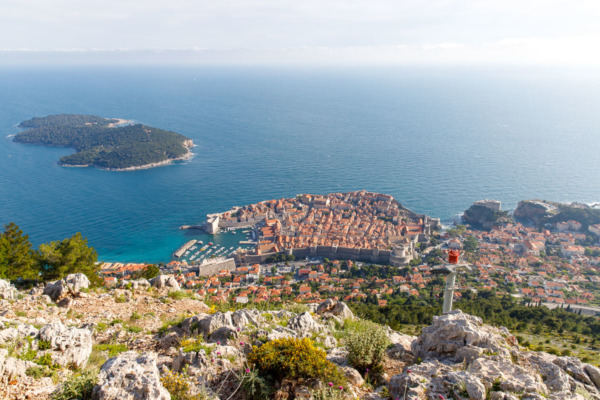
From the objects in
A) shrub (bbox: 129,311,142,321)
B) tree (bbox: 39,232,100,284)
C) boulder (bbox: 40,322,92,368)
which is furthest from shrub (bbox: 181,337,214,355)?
tree (bbox: 39,232,100,284)

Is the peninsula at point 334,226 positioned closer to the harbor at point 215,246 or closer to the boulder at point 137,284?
the harbor at point 215,246

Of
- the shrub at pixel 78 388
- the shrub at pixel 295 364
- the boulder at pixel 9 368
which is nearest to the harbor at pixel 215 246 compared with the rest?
the boulder at pixel 9 368

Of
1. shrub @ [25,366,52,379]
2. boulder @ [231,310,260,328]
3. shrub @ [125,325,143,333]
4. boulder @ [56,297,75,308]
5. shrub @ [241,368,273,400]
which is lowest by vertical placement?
boulder @ [56,297,75,308]

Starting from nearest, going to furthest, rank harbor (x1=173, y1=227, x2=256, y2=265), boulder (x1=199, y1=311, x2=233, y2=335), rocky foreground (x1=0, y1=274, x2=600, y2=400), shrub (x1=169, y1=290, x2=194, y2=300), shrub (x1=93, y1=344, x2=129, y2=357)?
rocky foreground (x1=0, y1=274, x2=600, y2=400), shrub (x1=93, y1=344, x2=129, y2=357), boulder (x1=199, y1=311, x2=233, y2=335), shrub (x1=169, y1=290, x2=194, y2=300), harbor (x1=173, y1=227, x2=256, y2=265)

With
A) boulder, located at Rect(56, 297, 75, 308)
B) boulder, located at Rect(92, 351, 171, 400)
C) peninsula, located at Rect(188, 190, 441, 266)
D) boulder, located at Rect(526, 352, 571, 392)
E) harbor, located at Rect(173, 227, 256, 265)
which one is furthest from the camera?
peninsula, located at Rect(188, 190, 441, 266)

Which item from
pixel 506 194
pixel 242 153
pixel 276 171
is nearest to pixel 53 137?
pixel 242 153

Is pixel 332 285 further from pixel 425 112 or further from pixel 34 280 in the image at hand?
pixel 425 112

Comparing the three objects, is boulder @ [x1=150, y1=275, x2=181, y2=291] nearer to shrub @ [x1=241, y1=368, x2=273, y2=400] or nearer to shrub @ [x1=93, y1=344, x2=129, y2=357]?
shrub @ [x1=93, y1=344, x2=129, y2=357]
